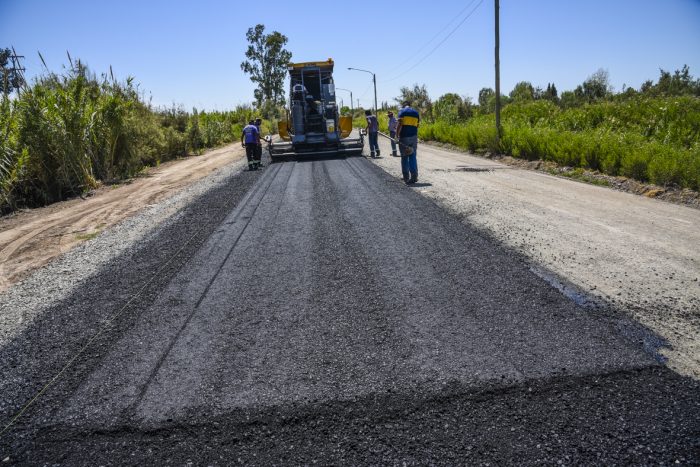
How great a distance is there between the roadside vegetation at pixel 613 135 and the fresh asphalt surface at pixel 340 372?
7004 millimetres

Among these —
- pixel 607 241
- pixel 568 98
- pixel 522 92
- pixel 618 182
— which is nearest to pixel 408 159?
pixel 618 182

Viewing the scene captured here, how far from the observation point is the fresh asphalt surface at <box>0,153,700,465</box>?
260cm

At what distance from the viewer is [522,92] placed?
47062mm

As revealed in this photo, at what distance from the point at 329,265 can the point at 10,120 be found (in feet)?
33.8

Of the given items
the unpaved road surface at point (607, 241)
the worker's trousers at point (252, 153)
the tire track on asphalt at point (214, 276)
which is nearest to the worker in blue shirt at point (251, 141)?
the worker's trousers at point (252, 153)

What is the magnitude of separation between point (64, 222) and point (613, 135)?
13878 mm

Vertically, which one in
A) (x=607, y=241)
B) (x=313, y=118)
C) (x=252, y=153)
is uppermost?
(x=313, y=118)

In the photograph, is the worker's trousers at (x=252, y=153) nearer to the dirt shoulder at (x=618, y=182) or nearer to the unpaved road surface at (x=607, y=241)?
the unpaved road surface at (x=607, y=241)

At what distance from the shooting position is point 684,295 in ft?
14.3

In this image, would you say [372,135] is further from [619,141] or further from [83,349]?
[83,349]

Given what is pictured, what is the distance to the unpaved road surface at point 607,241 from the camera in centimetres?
397

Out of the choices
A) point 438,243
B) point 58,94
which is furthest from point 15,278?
point 58,94

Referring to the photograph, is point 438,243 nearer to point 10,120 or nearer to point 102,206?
point 102,206

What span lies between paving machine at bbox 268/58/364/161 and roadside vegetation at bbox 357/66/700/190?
6264mm
